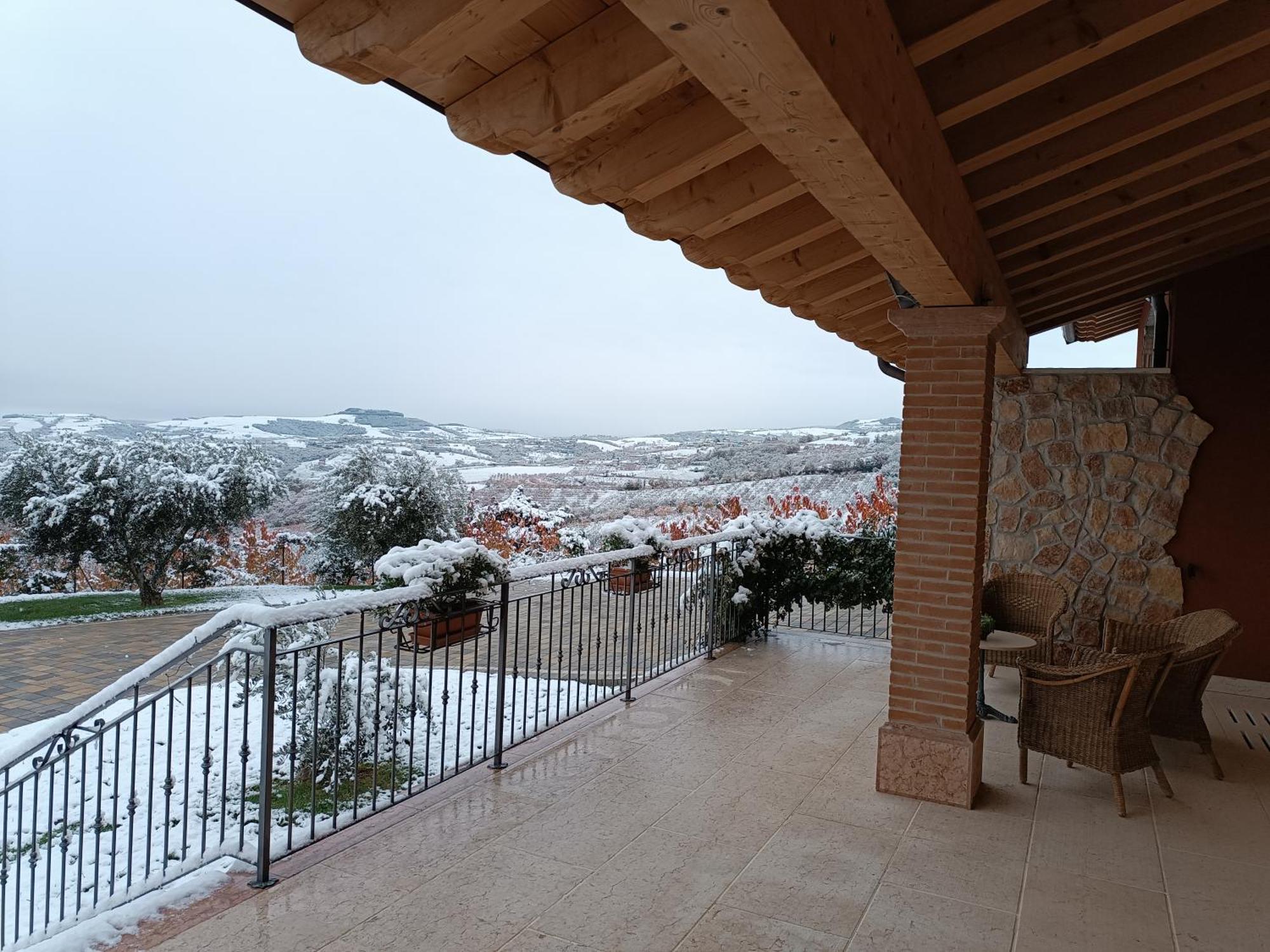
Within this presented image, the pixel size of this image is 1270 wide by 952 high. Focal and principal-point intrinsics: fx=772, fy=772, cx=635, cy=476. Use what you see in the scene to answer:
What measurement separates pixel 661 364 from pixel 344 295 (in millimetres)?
6353

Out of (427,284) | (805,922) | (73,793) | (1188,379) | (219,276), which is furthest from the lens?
(427,284)

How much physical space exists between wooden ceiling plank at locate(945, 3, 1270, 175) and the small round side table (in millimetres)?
2647

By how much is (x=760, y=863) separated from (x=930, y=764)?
0.99 m

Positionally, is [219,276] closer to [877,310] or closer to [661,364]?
[661,364]

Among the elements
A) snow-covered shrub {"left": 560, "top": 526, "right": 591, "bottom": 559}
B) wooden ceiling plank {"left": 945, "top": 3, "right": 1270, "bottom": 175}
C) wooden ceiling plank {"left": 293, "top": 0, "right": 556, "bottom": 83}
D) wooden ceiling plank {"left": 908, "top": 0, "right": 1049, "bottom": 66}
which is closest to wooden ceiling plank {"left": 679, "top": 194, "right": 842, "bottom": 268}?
wooden ceiling plank {"left": 945, "top": 3, "right": 1270, "bottom": 175}

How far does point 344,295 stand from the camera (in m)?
15.0

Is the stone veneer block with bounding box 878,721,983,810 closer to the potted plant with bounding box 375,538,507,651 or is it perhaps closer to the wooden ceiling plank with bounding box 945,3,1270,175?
the potted plant with bounding box 375,538,507,651

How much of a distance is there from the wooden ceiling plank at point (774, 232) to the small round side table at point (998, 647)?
243 centimetres

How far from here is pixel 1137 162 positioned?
9.41 feet

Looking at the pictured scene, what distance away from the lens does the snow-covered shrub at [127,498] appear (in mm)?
9031

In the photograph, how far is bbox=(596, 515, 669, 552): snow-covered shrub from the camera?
5.10 metres

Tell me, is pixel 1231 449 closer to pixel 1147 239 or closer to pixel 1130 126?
pixel 1147 239

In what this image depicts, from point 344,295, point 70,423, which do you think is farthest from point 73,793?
point 344,295

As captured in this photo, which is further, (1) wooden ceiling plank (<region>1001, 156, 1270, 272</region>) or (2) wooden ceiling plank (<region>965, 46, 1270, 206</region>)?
(1) wooden ceiling plank (<region>1001, 156, 1270, 272</region>)
